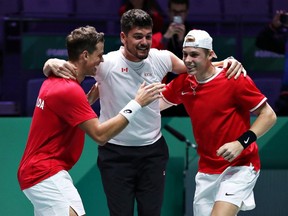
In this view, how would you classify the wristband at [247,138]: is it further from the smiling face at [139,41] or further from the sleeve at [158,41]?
the sleeve at [158,41]

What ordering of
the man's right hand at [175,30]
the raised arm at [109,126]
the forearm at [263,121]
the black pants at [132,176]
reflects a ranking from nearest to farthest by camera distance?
the raised arm at [109,126] < the forearm at [263,121] < the black pants at [132,176] < the man's right hand at [175,30]

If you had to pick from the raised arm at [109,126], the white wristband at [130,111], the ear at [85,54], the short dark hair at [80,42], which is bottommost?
the raised arm at [109,126]

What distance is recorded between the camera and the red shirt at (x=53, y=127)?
16.9ft

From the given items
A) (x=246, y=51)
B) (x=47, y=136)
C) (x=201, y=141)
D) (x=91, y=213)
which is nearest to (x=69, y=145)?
(x=47, y=136)

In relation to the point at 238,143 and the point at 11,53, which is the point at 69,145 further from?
the point at 11,53

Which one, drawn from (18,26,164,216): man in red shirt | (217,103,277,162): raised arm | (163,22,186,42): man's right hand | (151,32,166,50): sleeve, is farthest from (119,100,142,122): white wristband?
(163,22,186,42): man's right hand

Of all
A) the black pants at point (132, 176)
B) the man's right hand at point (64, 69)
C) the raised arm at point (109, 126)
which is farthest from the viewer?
the black pants at point (132, 176)

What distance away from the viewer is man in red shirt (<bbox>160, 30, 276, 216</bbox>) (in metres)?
5.70

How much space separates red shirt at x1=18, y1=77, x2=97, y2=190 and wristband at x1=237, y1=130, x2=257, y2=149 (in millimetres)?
1012

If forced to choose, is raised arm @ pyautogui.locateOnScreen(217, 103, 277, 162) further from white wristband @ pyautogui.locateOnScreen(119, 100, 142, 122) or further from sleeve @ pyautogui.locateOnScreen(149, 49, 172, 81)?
sleeve @ pyautogui.locateOnScreen(149, 49, 172, 81)

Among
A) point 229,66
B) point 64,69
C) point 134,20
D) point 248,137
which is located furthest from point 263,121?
point 64,69

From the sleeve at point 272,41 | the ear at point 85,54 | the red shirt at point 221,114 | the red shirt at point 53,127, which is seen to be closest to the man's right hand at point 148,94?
the red shirt at point 53,127

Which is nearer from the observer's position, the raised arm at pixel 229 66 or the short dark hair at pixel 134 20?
the raised arm at pixel 229 66

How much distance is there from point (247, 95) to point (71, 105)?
4.11 ft
